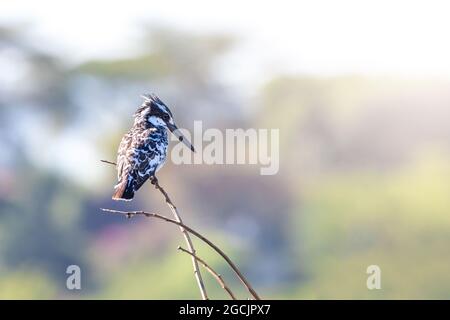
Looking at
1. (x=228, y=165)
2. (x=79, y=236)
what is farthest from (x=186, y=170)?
(x=79, y=236)

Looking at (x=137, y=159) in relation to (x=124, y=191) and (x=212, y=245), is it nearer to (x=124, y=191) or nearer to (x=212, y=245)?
(x=124, y=191)

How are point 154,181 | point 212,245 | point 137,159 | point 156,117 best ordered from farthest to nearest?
point 156,117
point 137,159
point 154,181
point 212,245

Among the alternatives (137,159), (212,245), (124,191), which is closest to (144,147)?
(137,159)

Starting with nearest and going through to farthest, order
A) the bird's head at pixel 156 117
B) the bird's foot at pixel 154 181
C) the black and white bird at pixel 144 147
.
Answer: the bird's foot at pixel 154 181 < the black and white bird at pixel 144 147 < the bird's head at pixel 156 117

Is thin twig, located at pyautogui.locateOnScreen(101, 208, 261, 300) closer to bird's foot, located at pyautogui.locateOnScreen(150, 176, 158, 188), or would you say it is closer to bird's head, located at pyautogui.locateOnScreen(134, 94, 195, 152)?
bird's foot, located at pyautogui.locateOnScreen(150, 176, 158, 188)

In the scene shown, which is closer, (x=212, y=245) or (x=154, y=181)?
(x=212, y=245)

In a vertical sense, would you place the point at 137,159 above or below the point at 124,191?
above

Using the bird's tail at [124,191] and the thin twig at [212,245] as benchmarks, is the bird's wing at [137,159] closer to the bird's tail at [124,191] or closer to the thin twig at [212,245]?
the bird's tail at [124,191]

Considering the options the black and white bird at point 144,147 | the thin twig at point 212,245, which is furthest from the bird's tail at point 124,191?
the thin twig at point 212,245
